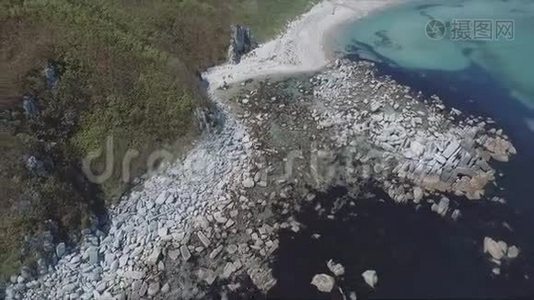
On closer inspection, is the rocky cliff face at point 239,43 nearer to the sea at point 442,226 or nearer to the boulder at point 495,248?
the sea at point 442,226

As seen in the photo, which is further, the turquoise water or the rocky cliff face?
the rocky cliff face

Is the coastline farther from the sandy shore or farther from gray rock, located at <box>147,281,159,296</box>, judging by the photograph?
the sandy shore

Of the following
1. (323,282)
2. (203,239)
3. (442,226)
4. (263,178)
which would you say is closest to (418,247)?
(442,226)

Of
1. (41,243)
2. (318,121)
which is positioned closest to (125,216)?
(41,243)

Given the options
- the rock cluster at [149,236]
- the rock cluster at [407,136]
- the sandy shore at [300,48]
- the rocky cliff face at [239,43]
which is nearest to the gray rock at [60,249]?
the rock cluster at [149,236]

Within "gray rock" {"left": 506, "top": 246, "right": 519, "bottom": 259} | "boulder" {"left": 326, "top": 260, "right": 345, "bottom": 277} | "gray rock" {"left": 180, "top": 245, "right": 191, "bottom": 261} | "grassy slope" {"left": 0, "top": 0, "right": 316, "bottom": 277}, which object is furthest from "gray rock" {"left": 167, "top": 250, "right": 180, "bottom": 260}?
"gray rock" {"left": 506, "top": 246, "right": 519, "bottom": 259}

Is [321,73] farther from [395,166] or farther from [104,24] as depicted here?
[104,24]
